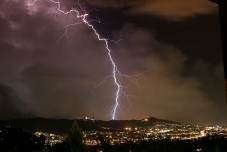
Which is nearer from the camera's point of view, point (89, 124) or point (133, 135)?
point (133, 135)

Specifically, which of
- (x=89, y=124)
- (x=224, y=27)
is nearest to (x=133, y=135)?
(x=89, y=124)

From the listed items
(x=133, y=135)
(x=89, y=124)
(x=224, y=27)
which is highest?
(x=224, y=27)

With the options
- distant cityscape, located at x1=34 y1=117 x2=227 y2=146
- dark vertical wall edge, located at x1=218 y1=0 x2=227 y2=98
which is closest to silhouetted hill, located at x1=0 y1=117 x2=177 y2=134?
distant cityscape, located at x1=34 y1=117 x2=227 y2=146

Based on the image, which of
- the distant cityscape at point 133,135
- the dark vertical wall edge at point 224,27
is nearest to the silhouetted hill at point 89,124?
the distant cityscape at point 133,135

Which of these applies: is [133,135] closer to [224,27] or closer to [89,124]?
[89,124]

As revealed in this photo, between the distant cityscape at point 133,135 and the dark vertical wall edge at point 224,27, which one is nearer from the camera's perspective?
the dark vertical wall edge at point 224,27

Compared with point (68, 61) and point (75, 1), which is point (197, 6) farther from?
point (68, 61)

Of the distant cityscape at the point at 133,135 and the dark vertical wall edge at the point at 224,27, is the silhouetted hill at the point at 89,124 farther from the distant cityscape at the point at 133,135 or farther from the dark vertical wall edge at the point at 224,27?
the dark vertical wall edge at the point at 224,27

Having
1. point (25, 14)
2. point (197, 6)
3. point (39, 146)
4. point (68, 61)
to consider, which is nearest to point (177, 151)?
point (197, 6)

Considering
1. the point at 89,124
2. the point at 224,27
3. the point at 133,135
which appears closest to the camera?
the point at 224,27

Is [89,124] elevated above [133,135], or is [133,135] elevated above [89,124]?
[89,124]

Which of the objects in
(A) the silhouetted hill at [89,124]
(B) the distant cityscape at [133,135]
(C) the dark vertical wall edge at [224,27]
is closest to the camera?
(C) the dark vertical wall edge at [224,27]
